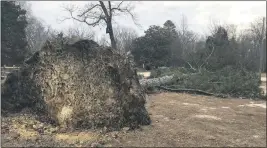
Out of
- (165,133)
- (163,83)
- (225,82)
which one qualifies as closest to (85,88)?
(165,133)

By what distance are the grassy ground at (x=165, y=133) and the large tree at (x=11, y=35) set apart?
19.3 meters

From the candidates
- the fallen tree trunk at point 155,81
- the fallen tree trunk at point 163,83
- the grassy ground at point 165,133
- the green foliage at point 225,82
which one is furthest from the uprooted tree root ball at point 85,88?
the green foliage at point 225,82

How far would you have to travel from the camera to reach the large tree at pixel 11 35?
26.2 meters

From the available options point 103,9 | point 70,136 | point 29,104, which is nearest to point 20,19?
point 103,9

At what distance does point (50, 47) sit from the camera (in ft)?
25.2

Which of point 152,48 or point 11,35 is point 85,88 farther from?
point 152,48

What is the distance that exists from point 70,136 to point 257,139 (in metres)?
3.57

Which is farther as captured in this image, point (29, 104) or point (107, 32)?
point (107, 32)

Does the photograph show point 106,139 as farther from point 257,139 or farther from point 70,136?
point 257,139

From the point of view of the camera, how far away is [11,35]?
26.6m

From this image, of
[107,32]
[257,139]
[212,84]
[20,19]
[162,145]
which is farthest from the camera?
[20,19]

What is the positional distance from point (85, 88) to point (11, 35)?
20993mm

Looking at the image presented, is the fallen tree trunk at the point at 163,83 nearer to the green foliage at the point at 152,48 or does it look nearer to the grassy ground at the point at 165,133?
the grassy ground at the point at 165,133

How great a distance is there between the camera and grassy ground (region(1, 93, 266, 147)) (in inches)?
250
